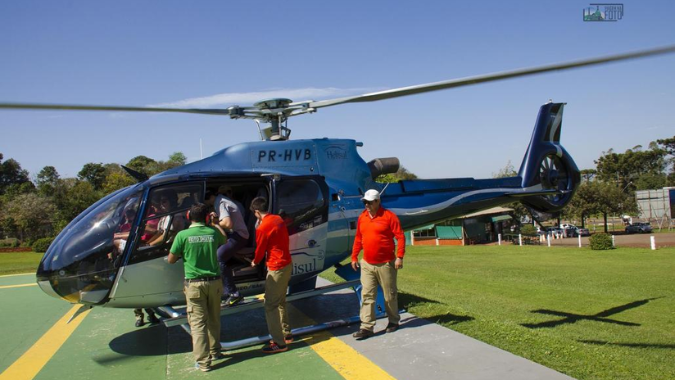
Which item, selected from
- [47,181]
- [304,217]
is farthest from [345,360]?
[47,181]

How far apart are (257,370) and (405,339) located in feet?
6.11

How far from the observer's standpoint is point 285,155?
7.54 metres

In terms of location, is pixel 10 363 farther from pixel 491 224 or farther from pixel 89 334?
pixel 491 224

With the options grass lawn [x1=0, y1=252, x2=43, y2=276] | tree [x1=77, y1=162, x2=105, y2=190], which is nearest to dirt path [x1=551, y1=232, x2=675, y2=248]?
grass lawn [x1=0, y1=252, x2=43, y2=276]

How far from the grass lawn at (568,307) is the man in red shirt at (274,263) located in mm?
2332

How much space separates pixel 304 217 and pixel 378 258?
1.44 m

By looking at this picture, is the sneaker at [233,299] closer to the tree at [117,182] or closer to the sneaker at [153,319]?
the sneaker at [153,319]

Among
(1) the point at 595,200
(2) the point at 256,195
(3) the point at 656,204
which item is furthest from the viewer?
(3) the point at 656,204

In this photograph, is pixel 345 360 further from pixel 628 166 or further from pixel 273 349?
pixel 628 166

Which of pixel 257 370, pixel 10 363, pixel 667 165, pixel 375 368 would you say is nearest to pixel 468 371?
pixel 375 368

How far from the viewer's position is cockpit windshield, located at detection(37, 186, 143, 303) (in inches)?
Result: 226

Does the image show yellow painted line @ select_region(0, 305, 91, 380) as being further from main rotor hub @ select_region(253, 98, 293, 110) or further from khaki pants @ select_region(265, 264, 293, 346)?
main rotor hub @ select_region(253, 98, 293, 110)

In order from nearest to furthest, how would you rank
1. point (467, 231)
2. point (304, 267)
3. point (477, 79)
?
1. point (477, 79)
2. point (304, 267)
3. point (467, 231)

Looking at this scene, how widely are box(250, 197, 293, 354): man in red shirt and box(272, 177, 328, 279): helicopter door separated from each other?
2.48 ft
